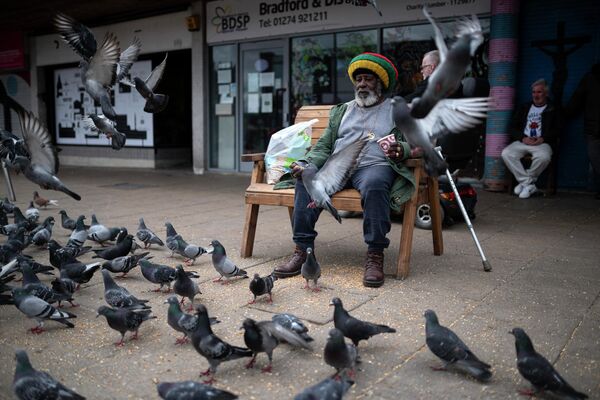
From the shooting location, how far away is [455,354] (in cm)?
267

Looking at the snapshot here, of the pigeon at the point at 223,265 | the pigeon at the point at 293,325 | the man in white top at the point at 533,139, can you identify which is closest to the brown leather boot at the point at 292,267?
the pigeon at the point at 223,265

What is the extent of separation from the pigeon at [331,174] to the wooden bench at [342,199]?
0.12 metres

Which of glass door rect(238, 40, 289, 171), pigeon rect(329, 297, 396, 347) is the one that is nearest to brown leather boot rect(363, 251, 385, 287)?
pigeon rect(329, 297, 396, 347)

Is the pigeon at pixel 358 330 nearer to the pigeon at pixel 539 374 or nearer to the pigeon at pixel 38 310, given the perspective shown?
the pigeon at pixel 539 374

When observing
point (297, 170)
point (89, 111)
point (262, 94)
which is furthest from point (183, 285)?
point (89, 111)

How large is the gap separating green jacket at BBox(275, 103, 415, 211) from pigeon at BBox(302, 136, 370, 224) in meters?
0.23

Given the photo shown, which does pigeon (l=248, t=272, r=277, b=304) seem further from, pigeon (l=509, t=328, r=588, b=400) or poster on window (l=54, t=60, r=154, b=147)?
poster on window (l=54, t=60, r=154, b=147)

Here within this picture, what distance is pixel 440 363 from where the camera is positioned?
2.84 m

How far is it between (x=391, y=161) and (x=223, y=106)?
973 cm

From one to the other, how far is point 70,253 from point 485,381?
11.5 feet

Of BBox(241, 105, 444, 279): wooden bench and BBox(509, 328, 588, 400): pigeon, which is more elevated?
BBox(241, 105, 444, 279): wooden bench

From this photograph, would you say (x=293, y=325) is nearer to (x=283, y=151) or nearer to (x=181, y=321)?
(x=181, y=321)

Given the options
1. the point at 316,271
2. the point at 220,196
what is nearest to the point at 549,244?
the point at 316,271

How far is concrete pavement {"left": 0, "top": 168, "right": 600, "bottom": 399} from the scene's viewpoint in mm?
2656
